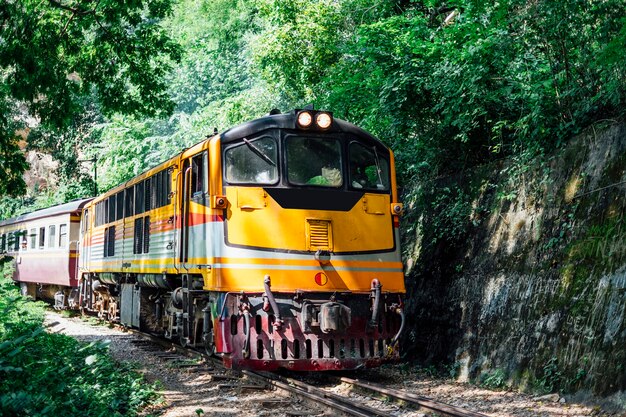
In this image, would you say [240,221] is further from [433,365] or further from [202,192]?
[433,365]

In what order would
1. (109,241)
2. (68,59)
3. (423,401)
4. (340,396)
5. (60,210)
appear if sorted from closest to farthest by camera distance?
(423,401) → (340,396) → (68,59) → (109,241) → (60,210)

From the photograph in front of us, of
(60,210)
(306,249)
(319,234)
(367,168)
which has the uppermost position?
(60,210)

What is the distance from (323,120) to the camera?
1085 cm

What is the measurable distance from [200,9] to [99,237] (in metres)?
20.6

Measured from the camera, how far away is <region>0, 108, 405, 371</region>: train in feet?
32.5

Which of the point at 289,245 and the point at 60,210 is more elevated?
the point at 60,210

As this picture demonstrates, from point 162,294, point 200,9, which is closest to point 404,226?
point 162,294

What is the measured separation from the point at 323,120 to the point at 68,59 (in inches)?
229

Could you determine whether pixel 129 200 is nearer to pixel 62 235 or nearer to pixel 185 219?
pixel 185 219

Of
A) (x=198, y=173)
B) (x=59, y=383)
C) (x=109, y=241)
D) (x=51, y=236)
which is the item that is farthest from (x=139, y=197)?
(x=51, y=236)

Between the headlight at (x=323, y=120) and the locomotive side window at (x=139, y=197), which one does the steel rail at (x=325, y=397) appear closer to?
the headlight at (x=323, y=120)

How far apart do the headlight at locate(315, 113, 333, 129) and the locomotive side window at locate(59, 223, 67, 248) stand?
15294 mm

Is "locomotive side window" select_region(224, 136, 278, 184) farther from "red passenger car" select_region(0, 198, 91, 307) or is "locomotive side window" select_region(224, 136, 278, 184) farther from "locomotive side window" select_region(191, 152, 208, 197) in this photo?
"red passenger car" select_region(0, 198, 91, 307)

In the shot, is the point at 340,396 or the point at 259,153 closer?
the point at 340,396
